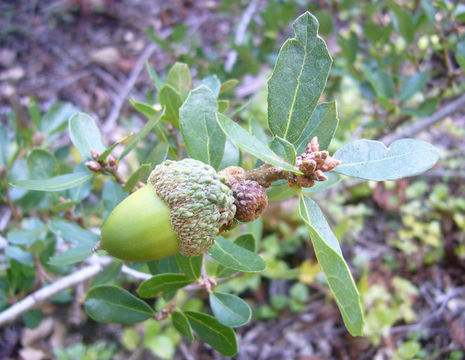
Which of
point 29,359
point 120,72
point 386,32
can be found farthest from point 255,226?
point 120,72

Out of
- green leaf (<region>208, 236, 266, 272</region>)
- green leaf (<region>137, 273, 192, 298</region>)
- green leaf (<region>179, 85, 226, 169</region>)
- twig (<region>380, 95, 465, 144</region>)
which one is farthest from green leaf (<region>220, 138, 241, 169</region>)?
twig (<region>380, 95, 465, 144</region>)

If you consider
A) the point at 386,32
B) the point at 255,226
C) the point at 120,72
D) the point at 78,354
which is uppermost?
the point at 386,32

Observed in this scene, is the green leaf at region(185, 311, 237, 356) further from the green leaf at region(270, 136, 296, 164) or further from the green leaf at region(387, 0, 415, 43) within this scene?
the green leaf at region(387, 0, 415, 43)

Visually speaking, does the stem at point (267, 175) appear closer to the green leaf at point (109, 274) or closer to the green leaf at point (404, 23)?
the green leaf at point (109, 274)

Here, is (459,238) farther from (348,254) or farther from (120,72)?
(120,72)

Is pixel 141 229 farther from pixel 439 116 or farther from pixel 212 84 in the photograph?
pixel 439 116

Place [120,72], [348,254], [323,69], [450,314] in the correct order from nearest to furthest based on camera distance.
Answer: [323,69] < [450,314] < [348,254] < [120,72]

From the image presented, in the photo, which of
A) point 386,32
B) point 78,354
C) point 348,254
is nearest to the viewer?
point 386,32

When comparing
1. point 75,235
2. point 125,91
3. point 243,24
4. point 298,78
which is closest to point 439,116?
point 243,24
